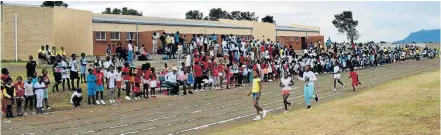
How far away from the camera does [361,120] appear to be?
15047 millimetres

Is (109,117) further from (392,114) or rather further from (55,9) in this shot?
(55,9)

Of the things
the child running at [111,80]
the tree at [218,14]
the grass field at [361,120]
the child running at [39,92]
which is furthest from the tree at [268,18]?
the child running at [39,92]

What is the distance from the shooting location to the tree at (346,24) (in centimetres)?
11800

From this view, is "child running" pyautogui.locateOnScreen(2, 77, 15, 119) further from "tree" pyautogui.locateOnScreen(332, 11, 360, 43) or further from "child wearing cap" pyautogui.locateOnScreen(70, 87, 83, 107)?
"tree" pyautogui.locateOnScreen(332, 11, 360, 43)

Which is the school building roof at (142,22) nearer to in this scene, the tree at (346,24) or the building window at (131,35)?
the building window at (131,35)

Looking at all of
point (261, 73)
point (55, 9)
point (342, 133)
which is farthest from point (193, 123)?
point (55, 9)

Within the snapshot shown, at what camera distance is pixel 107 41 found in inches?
1565

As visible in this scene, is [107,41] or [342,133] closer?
[342,133]

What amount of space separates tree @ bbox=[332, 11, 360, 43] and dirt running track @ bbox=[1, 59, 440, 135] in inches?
3776

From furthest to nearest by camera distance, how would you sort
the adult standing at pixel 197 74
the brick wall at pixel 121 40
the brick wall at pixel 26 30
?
1. the brick wall at pixel 121 40
2. the brick wall at pixel 26 30
3. the adult standing at pixel 197 74

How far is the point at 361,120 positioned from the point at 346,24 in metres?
108

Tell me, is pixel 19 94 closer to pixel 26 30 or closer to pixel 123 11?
pixel 26 30

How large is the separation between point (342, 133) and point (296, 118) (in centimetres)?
306

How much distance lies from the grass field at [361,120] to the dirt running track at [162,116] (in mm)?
1260
